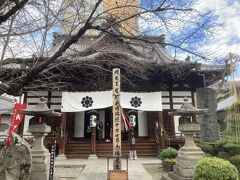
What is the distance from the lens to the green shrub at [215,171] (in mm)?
6414

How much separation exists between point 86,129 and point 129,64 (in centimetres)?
1190

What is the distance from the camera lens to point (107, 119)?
2006 cm

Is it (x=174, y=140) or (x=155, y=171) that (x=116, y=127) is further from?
(x=174, y=140)

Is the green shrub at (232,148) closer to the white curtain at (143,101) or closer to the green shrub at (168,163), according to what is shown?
the green shrub at (168,163)

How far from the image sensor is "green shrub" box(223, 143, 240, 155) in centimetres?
1042

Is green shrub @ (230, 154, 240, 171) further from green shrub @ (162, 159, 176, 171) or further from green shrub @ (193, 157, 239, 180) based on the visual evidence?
green shrub @ (193, 157, 239, 180)

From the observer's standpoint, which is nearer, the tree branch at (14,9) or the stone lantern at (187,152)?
the tree branch at (14,9)

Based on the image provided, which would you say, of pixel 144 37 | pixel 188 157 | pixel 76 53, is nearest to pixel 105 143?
pixel 188 157

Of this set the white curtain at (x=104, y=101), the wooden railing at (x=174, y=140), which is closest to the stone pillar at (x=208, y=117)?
the wooden railing at (x=174, y=140)

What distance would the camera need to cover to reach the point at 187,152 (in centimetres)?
869

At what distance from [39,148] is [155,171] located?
17.7 feet

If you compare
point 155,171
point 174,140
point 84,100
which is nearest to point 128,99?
point 84,100

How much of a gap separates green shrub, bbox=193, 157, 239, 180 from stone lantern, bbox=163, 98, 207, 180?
1419 millimetres

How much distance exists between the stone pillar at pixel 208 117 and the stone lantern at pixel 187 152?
6.88m
